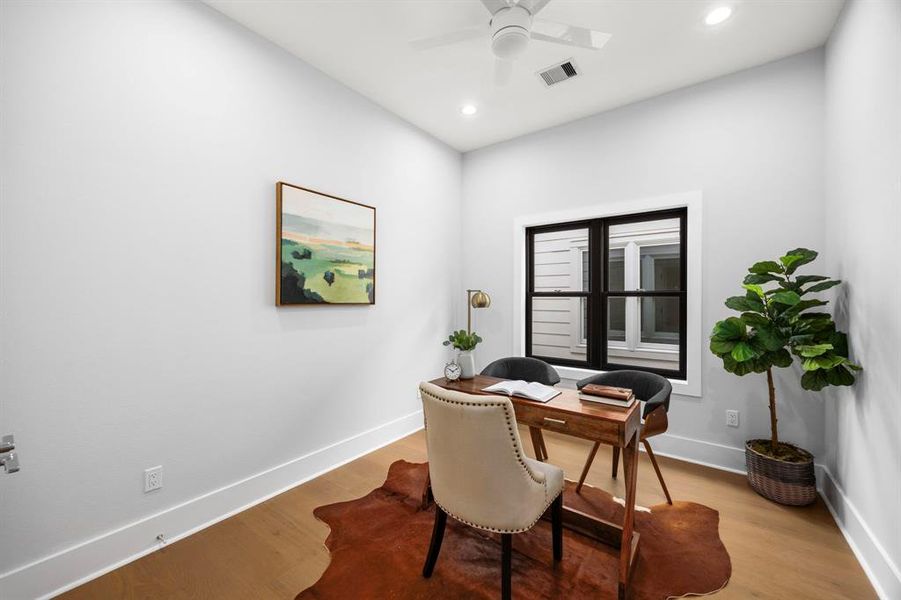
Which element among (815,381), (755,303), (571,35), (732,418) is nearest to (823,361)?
(815,381)

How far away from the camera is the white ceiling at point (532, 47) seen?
2268mm

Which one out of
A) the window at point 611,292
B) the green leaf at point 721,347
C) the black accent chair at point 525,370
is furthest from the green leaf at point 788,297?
the black accent chair at point 525,370

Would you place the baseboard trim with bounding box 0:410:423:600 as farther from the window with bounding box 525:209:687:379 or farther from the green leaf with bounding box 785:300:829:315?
the green leaf with bounding box 785:300:829:315

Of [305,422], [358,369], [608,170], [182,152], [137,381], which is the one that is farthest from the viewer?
[608,170]

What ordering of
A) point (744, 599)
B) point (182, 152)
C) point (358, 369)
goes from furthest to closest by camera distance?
point (358, 369) → point (182, 152) → point (744, 599)

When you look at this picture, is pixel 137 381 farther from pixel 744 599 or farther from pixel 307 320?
pixel 744 599

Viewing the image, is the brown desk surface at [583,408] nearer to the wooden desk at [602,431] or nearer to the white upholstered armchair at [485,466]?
the wooden desk at [602,431]

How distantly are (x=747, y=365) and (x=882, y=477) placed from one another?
78 cm

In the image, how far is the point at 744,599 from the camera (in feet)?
5.48

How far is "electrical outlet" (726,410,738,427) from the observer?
2900mm

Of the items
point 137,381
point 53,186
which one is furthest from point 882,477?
point 53,186

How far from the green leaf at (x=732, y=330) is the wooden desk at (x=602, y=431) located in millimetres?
1055

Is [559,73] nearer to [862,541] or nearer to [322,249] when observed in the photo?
[322,249]

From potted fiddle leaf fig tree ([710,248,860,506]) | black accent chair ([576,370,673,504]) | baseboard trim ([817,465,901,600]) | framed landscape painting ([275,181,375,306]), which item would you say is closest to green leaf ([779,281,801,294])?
potted fiddle leaf fig tree ([710,248,860,506])
